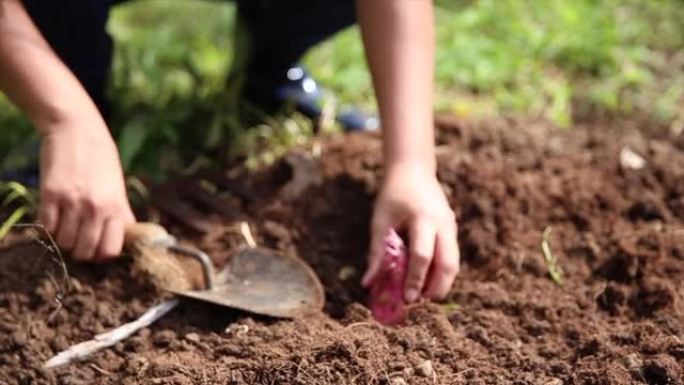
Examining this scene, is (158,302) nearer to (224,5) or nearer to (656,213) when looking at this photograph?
(656,213)

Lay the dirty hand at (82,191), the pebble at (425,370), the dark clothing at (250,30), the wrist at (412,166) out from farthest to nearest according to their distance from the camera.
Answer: the dark clothing at (250,30), the wrist at (412,166), the dirty hand at (82,191), the pebble at (425,370)

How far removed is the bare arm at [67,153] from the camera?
158 centimetres

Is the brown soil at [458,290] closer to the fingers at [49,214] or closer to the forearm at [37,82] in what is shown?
the fingers at [49,214]

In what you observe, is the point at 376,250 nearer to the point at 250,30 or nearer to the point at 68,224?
the point at 68,224

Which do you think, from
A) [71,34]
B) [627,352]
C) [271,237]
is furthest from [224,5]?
[627,352]

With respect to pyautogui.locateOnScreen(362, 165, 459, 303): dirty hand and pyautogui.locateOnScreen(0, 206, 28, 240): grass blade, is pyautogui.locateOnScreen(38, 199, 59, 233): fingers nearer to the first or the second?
pyautogui.locateOnScreen(0, 206, 28, 240): grass blade

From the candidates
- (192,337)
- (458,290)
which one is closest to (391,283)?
(458,290)

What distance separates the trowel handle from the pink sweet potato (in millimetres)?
273

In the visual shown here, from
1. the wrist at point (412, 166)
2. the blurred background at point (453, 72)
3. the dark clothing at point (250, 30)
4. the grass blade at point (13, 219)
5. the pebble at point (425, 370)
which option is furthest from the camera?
the blurred background at point (453, 72)

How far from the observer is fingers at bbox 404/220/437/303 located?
5.29 ft

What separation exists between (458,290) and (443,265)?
0.36 feet

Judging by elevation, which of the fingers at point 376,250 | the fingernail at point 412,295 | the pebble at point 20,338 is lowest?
the pebble at point 20,338

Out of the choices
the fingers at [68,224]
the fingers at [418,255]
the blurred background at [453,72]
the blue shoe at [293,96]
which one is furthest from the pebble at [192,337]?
the blue shoe at [293,96]

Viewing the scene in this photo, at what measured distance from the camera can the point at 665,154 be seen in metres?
2.14
